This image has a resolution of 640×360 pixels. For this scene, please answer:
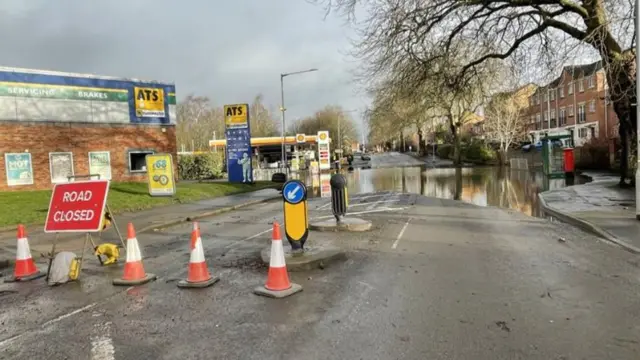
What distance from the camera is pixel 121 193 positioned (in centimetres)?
2091

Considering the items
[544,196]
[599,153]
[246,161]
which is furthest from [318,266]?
[599,153]

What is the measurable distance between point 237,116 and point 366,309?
26444 millimetres

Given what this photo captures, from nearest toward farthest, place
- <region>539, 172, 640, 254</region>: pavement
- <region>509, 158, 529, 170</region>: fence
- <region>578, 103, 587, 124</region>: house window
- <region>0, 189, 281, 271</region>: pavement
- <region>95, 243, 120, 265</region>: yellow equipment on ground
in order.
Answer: <region>95, 243, 120, 265</region>: yellow equipment on ground < <region>539, 172, 640, 254</region>: pavement < <region>0, 189, 281, 271</region>: pavement < <region>509, 158, 529, 170</region>: fence < <region>578, 103, 587, 124</region>: house window

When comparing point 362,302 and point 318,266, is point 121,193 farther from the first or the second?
point 362,302

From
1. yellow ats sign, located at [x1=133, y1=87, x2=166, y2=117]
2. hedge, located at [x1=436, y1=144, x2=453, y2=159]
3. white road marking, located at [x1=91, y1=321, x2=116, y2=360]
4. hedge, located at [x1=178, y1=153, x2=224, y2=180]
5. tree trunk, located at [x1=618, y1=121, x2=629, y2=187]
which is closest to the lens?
white road marking, located at [x1=91, y1=321, x2=116, y2=360]

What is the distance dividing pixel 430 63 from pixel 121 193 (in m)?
13.9

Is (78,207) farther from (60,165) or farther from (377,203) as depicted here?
(60,165)

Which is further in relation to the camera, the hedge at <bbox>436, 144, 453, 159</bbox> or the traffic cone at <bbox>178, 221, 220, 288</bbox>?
the hedge at <bbox>436, 144, 453, 159</bbox>

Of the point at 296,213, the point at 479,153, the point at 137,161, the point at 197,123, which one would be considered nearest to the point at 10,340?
the point at 296,213

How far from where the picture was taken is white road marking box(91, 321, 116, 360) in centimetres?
446

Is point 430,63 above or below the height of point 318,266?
above

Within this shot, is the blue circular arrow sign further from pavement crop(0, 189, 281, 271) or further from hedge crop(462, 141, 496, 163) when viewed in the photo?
hedge crop(462, 141, 496, 163)

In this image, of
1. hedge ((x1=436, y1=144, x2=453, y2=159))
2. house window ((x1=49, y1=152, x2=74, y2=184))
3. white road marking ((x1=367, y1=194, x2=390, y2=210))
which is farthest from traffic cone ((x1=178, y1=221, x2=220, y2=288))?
hedge ((x1=436, y1=144, x2=453, y2=159))

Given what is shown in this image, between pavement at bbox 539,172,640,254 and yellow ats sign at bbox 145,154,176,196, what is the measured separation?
14345 mm
